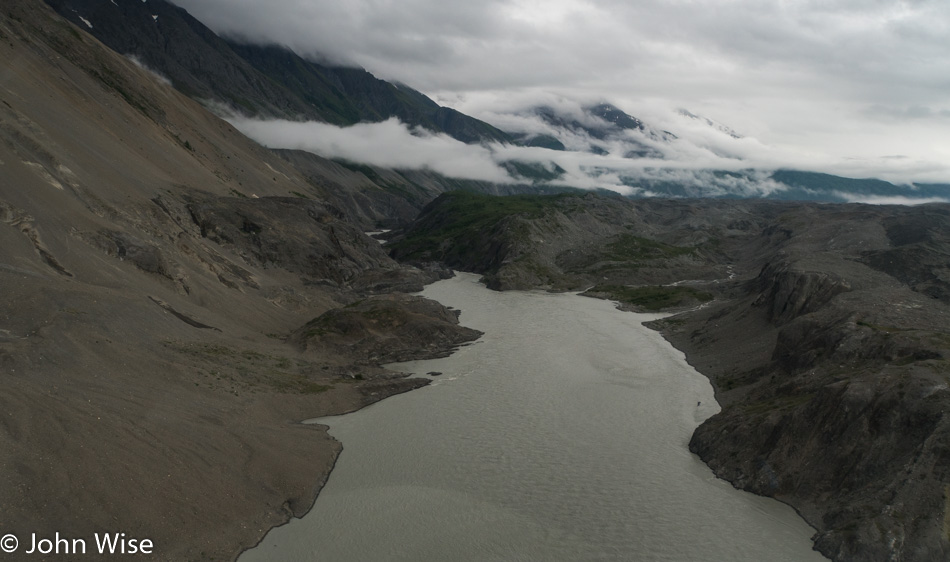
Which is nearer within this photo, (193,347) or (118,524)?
(118,524)

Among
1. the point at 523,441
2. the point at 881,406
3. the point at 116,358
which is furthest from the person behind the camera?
the point at 523,441

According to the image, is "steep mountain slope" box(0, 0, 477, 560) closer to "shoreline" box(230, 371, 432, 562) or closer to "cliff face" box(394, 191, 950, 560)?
"shoreline" box(230, 371, 432, 562)

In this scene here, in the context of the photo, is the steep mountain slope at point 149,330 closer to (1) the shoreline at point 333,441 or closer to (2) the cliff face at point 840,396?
(1) the shoreline at point 333,441

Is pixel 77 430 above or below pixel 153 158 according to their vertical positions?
below

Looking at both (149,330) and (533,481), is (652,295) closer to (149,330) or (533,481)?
(533,481)

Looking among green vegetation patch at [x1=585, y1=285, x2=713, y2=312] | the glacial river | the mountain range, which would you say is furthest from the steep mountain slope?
green vegetation patch at [x1=585, y1=285, x2=713, y2=312]

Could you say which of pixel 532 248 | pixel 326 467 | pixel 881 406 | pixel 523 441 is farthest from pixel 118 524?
pixel 532 248

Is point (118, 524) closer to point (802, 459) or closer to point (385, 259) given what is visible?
point (802, 459)

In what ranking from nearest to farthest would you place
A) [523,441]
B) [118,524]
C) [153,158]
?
[118,524], [523,441], [153,158]

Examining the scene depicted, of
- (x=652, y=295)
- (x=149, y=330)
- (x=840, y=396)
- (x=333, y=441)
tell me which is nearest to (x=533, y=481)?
(x=333, y=441)
